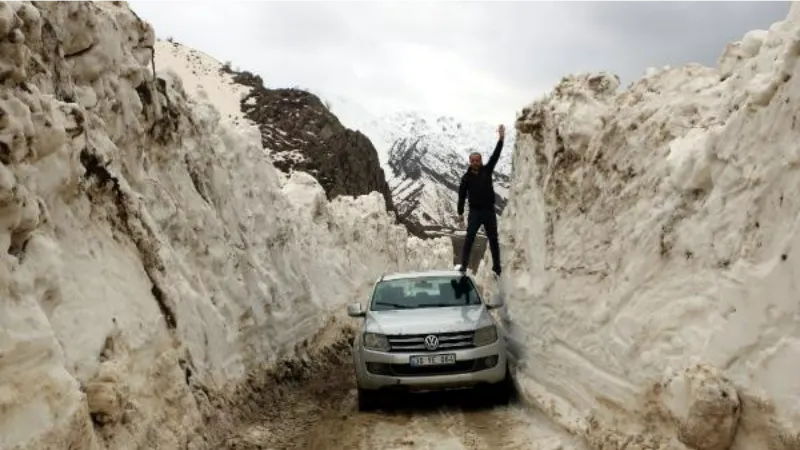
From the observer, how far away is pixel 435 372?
9008 mm

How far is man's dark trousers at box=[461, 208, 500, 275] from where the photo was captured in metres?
12.2

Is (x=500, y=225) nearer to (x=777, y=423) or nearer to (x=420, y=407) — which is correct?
(x=420, y=407)

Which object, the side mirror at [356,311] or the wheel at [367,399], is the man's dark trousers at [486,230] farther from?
the wheel at [367,399]

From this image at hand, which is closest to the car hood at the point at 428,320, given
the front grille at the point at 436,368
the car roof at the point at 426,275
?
the front grille at the point at 436,368

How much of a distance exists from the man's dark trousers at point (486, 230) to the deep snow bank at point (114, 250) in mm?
3118

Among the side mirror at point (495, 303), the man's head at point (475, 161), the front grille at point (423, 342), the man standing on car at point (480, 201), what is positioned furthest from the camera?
the man standing on car at point (480, 201)

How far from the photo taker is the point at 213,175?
37.0 feet

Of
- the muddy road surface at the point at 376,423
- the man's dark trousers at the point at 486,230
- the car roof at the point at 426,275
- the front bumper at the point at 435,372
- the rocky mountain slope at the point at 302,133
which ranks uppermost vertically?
the rocky mountain slope at the point at 302,133

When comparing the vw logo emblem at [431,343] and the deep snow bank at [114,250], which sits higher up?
the deep snow bank at [114,250]

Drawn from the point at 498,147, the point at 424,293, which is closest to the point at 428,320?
the point at 424,293

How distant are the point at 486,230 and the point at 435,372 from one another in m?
3.92

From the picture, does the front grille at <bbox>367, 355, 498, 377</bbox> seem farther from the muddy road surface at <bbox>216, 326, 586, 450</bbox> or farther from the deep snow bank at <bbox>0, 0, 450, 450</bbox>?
the deep snow bank at <bbox>0, 0, 450, 450</bbox>

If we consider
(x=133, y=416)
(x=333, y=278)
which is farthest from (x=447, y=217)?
(x=133, y=416)

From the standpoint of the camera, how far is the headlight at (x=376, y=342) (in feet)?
30.3
